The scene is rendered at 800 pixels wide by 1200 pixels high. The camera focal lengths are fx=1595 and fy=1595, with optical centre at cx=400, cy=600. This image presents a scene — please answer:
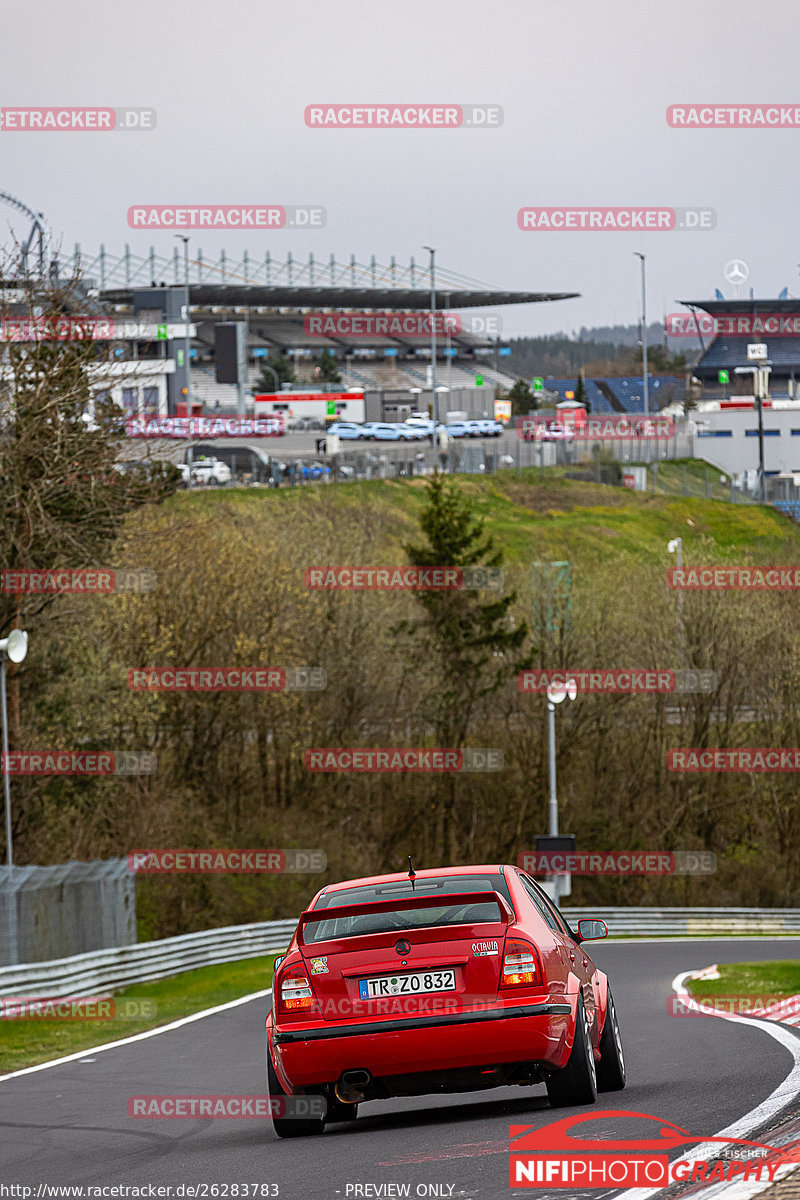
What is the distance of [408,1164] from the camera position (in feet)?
23.0

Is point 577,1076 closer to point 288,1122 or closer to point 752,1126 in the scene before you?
point 752,1126

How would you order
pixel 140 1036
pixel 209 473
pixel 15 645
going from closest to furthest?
pixel 140 1036
pixel 15 645
pixel 209 473

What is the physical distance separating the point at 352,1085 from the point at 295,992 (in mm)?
527

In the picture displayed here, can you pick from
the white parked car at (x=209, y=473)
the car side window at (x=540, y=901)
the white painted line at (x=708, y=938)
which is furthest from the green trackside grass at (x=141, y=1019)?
the white parked car at (x=209, y=473)

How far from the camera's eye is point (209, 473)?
237 ft

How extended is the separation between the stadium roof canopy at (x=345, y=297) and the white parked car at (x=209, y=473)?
49499 millimetres

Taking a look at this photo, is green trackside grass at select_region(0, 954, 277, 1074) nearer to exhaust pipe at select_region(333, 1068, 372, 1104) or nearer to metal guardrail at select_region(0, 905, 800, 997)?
metal guardrail at select_region(0, 905, 800, 997)

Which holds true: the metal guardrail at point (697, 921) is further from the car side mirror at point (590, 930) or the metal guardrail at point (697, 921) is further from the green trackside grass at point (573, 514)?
the car side mirror at point (590, 930)

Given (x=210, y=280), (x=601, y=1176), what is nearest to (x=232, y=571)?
(x=601, y=1176)

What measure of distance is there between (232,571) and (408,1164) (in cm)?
3845

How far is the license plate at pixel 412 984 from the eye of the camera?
7.77 meters

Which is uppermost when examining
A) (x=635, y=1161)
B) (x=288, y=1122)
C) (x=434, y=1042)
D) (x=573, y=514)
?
(x=573, y=514)

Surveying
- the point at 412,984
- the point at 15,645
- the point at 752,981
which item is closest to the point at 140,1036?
the point at 15,645

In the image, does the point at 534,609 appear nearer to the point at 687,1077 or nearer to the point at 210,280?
the point at 687,1077
